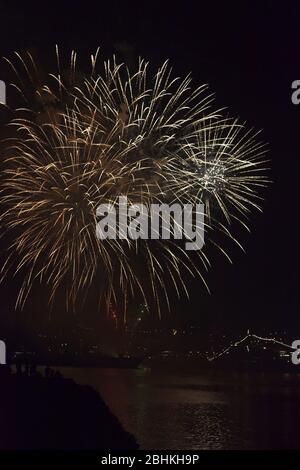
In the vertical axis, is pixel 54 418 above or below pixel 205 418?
above

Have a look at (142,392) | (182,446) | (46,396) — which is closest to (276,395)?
(142,392)

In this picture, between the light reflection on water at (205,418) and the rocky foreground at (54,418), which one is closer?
the rocky foreground at (54,418)

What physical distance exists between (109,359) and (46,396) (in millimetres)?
88356

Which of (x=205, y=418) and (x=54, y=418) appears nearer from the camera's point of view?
A: (x=54, y=418)

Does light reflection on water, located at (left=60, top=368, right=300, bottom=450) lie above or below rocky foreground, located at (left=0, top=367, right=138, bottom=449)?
below

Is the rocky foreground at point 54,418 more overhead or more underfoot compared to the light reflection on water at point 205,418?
more overhead

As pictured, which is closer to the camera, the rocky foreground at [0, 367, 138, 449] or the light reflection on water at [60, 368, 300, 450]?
the rocky foreground at [0, 367, 138, 449]
